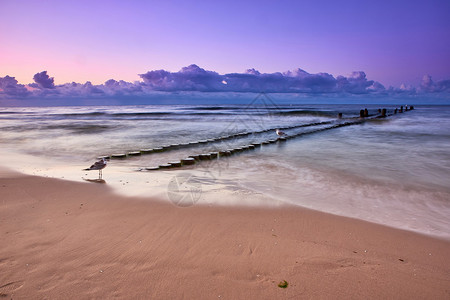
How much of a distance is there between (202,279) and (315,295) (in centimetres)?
104

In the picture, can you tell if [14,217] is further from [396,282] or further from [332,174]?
[332,174]

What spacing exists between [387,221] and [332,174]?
135 inches

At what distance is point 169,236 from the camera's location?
326 cm

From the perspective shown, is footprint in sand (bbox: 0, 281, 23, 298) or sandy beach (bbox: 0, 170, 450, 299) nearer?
footprint in sand (bbox: 0, 281, 23, 298)

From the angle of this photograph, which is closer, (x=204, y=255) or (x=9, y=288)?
(x=9, y=288)

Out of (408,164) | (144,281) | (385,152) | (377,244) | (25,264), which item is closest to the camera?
(144,281)

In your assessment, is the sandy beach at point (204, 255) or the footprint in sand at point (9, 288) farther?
the sandy beach at point (204, 255)

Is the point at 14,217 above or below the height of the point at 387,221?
above

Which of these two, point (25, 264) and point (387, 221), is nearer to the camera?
point (25, 264)

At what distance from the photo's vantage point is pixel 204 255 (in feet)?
9.29

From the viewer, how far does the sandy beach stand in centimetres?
231

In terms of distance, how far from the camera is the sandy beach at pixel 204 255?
231 centimetres

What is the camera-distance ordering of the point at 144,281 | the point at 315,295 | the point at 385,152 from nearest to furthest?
the point at 315,295 → the point at 144,281 → the point at 385,152

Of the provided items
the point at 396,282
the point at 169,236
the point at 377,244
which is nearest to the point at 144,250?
the point at 169,236
